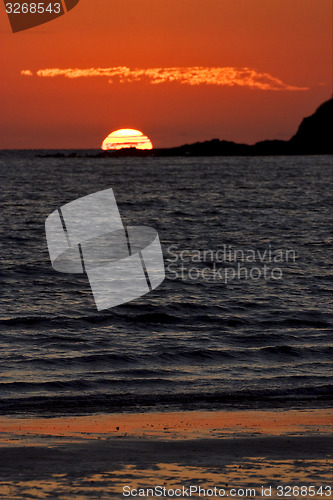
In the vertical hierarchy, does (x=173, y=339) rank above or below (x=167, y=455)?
below

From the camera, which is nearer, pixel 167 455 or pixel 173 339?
pixel 167 455

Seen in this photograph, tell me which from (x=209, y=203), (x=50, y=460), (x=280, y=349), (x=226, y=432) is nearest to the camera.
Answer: (x=50, y=460)

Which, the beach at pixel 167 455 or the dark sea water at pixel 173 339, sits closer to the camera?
the beach at pixel 167 455

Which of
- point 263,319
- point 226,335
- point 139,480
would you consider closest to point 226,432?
point 139,480

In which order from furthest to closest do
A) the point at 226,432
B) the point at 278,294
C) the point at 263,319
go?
the point at 278,294, the point at 263,319, the point at 226,432

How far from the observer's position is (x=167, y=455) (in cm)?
912

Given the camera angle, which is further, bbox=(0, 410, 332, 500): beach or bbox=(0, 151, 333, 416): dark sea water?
bbox=(0, 151, 333, 416): dark sea water

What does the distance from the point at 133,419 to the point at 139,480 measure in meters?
2.88

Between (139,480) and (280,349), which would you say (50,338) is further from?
(139,480)

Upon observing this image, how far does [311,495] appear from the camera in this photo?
777 centimetres

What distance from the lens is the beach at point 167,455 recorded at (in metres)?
8.00

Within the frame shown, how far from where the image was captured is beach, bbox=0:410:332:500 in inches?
315

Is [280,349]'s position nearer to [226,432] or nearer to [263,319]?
[263,319]

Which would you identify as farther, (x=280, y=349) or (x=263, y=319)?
(x=263, y=319)
